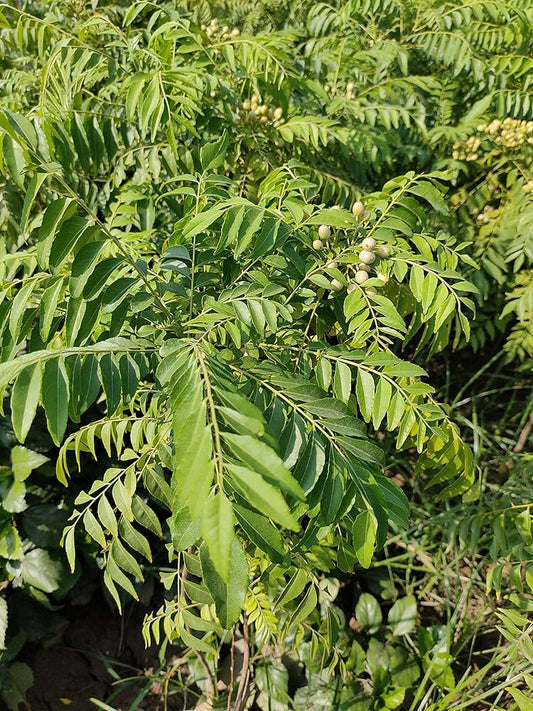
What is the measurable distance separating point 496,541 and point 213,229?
122 centimetres

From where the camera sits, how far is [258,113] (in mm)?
1971

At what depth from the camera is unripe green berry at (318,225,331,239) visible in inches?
54.7

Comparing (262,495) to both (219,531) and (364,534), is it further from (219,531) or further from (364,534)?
(364,534)

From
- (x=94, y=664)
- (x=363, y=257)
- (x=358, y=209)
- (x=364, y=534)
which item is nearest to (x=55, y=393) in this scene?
(x=364, y=534)

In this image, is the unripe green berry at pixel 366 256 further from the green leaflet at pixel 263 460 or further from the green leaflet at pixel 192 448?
the green leaflet at pixel 263 460

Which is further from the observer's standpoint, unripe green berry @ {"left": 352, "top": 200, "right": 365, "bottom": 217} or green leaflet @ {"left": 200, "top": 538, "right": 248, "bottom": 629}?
unripe green berry @ {"left": 352, "top": 200, "right": 365, "bottom": 217}

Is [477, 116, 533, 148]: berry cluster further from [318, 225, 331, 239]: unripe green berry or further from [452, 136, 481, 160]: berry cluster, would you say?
[318, 225, 331, 239]: unripe green berry

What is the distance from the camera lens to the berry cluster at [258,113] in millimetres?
1954

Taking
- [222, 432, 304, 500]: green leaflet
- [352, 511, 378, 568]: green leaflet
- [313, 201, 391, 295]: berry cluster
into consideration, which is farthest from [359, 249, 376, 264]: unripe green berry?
[222, 432, 304, 500]: green leaflet

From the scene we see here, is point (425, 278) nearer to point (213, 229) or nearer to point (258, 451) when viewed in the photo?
point (213, 229)

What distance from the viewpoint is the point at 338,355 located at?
120cm

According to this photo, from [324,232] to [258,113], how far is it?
2.58 feet

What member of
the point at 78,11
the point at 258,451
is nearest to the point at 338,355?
the point at 258,451

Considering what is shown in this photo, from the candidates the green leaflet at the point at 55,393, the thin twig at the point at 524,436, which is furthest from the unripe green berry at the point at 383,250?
the thin twig at the point at 524,436
